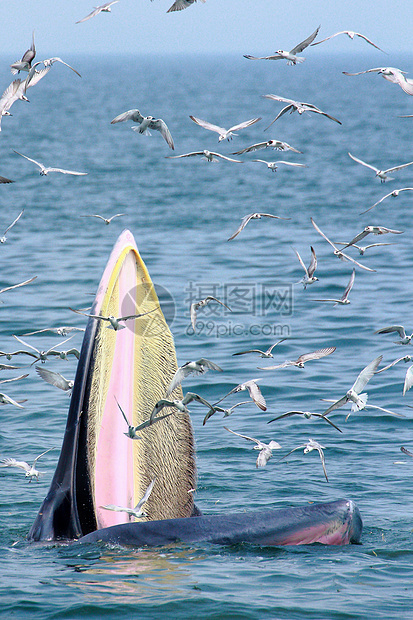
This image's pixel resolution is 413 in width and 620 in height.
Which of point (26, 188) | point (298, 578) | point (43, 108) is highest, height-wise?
point (43, 108)

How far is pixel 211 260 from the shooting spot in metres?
29.5

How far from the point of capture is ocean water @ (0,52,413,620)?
30.2ft

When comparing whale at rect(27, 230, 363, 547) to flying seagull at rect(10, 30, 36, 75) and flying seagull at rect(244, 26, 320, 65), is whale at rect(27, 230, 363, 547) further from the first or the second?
flying seagull at rect(244, 26, 320, 65)

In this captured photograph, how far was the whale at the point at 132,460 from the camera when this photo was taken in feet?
28.2

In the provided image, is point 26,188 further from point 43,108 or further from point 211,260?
point 43,108

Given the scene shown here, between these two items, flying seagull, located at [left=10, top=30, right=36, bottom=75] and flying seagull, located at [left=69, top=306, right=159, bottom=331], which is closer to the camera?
flying seagull, located at [left=69, top=306, right=159, bottom=331]

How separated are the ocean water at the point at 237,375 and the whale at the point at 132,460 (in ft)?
1.09

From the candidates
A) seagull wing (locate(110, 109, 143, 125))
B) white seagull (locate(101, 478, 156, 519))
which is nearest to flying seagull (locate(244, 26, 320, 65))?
seagull wing (locate(110, 109, 143, 125))

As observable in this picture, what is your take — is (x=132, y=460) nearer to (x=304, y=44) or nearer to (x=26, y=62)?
Answer: (x=26, y=62)

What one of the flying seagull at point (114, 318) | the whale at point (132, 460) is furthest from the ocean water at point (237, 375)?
the flying seagull at point (114, 318)

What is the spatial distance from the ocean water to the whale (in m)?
0.33

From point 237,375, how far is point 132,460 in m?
9.39

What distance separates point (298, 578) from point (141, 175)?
51.6 meters

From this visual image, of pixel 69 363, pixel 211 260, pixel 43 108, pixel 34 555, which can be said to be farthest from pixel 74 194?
pixel 43 108
